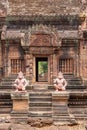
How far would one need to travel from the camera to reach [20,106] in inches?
657

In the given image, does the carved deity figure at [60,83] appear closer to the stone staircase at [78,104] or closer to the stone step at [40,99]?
the stone staircase at [78,104]

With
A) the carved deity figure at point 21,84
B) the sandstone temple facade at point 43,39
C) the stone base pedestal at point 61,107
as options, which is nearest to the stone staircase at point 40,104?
the stone base pedestal at point 61,107

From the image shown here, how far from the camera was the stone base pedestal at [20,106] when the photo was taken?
54.1 feet

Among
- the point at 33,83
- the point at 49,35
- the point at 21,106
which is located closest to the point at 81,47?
the point at 49,35

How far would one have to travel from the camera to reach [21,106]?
1667cm

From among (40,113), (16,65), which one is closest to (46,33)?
(16,65)

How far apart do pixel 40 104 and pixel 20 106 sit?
101 centimetres

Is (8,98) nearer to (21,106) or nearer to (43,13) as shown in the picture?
(21,106)

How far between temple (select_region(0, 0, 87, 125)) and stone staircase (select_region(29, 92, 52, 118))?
3.15 ft

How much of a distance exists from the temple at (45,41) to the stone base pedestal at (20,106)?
1942 mm

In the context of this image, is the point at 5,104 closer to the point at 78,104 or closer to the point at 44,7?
the point at 78,104

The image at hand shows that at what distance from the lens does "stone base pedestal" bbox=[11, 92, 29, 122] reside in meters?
16.5

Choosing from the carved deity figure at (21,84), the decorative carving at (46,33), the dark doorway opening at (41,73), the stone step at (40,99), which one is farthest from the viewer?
the dark doorway opening at (41,73)

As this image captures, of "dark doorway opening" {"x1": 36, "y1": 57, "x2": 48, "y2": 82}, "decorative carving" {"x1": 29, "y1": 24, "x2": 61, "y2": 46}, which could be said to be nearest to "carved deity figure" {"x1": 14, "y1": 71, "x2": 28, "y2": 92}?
"decorative carving" {"x1": 29, "y1": 24, "x2": 61, "y2": 46}
